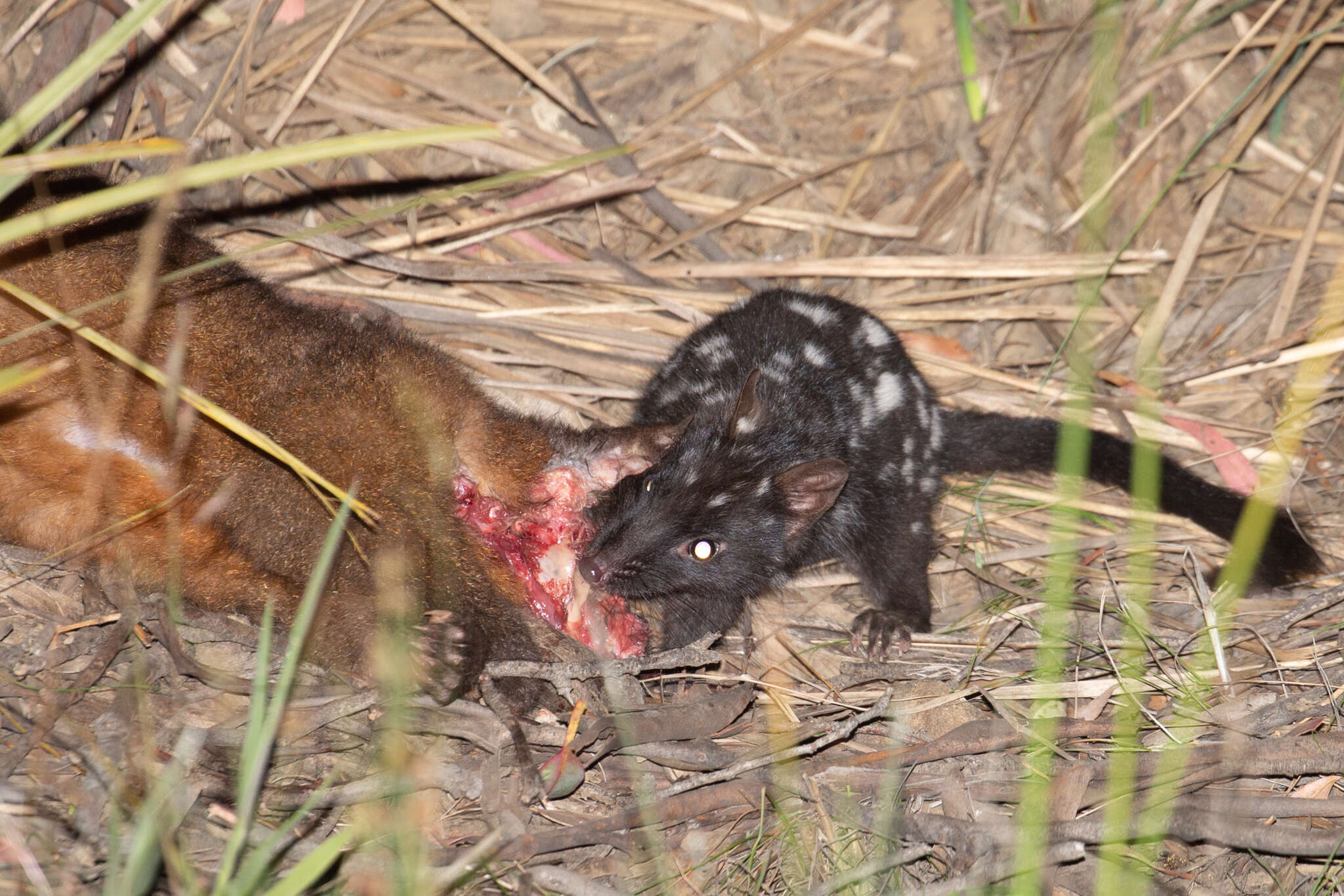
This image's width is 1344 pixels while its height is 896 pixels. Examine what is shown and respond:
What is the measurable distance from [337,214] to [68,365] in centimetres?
229

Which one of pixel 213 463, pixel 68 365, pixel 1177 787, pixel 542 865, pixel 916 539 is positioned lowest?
pixel 542 865

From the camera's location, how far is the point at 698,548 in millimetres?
4133

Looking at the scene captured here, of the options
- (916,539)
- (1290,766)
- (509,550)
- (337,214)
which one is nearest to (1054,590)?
(1290,766)

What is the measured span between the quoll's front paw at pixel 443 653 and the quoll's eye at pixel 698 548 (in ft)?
3.68

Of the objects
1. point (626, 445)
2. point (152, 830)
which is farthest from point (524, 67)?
point (152, 830)

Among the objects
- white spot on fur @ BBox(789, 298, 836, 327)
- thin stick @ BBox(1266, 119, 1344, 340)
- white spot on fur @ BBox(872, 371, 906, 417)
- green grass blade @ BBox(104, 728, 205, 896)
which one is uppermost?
thin stick @ BBox(1266, 119, 1344, 340)

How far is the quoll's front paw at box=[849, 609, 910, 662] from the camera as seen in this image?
4324mm

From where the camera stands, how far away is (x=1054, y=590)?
3188 mm

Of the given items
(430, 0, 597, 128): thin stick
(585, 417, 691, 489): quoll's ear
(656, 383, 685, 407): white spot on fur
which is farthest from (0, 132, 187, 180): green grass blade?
(430, 0, 597, 128): thin stick

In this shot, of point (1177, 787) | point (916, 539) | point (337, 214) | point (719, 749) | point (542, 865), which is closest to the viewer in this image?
point (542, 865)

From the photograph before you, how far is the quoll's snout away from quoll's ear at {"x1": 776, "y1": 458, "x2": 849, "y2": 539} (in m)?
0.77

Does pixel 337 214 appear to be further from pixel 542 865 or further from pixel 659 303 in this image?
pixel 542 865

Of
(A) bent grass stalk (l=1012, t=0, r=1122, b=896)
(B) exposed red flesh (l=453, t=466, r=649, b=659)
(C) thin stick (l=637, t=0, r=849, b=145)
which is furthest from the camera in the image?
(C) thin stick (l=637, t=0, r=849, b=145)

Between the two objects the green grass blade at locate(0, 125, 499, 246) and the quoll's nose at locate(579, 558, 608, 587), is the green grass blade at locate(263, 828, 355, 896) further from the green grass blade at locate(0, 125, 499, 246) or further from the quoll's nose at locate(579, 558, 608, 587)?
the quoll's nose at locate(579, 558, 608, 587)
